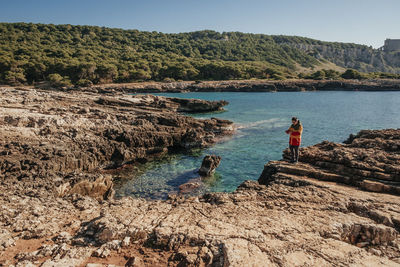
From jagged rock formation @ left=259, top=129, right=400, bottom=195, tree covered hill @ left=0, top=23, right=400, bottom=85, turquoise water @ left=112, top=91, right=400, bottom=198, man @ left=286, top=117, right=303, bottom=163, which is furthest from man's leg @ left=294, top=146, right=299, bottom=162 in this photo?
tree covered hill @ left=0, top=23, right=400, bottom=85

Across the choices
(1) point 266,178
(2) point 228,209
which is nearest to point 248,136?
(1) point 266,178

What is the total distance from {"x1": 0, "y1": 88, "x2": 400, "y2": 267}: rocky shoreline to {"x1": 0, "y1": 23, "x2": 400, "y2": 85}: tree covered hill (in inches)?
2955

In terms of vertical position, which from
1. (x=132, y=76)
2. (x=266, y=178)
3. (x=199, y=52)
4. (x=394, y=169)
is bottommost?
(x=266, y=178)

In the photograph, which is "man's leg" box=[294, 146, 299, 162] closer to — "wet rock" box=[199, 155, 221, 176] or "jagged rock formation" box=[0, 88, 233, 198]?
"wet rock" box=[199, 155, 221, 176]

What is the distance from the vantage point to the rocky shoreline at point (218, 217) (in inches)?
234

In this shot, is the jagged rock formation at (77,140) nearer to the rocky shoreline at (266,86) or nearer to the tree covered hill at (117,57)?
the rocky shoreline at (266,86)

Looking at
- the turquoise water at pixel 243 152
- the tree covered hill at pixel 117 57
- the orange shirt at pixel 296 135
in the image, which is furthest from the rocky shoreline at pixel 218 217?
the tree covered hill at pixel 117 57

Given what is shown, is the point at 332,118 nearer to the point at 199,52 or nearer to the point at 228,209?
the point at 228,209

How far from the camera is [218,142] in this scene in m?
27.1

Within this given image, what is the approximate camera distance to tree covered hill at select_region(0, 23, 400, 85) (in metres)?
81.3

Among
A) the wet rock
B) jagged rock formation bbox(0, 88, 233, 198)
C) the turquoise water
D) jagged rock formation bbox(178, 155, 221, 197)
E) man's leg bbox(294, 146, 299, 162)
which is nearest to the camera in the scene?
jagged rock formation bbox(0, 88, 233, 198)

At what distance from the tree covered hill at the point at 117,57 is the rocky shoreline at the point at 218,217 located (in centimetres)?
7506

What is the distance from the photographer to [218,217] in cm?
763

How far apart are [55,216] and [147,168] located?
11.4 meters
